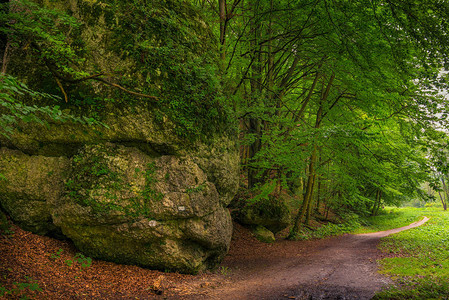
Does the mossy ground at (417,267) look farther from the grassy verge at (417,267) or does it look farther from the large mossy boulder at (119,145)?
the large mossy boulder at (119,145)

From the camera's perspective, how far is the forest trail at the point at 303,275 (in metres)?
4.70

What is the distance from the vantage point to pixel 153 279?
490cm

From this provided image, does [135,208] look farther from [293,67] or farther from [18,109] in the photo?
[293,67]

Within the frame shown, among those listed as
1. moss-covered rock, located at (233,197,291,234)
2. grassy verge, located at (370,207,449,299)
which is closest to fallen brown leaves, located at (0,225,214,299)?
grassy verge, located at (370,207,449,299)

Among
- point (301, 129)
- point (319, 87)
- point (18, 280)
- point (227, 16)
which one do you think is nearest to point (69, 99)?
point (18, 280)

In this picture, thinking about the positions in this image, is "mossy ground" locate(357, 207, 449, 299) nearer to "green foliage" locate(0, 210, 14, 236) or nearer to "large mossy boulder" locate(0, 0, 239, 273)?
"large mossy boulder" locate(0, 0, 239, 273)

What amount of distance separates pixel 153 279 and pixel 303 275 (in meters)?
3.64

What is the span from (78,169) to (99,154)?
1.64 ft

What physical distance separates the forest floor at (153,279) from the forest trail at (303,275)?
17mm

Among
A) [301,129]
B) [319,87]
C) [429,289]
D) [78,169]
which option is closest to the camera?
[429,289]

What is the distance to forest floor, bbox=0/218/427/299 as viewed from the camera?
3759 mm

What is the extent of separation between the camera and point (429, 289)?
4.21 metres

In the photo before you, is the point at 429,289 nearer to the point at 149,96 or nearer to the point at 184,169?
the point at 184,169

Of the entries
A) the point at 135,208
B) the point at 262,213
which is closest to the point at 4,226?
the point at 135,208
